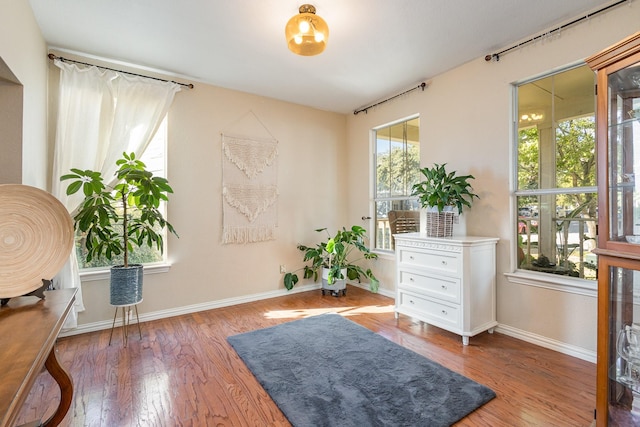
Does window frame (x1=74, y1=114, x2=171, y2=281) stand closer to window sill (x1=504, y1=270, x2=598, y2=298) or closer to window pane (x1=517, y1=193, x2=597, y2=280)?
window sill (x1=504, y1=270, x2=598, y2=298)

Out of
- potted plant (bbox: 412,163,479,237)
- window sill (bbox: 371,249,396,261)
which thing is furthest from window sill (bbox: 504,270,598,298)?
window sill (bbox: 371,249,396,261)

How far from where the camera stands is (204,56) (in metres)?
2.79

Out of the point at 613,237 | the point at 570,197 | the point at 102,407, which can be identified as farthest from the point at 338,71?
the point at 102,407

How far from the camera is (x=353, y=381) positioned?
194 cm

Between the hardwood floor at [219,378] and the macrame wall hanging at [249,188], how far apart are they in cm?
110

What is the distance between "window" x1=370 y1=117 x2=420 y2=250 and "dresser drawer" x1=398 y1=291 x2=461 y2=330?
3.31 feet

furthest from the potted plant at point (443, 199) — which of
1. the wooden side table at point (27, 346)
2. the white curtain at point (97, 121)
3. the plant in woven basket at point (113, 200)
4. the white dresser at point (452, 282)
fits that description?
the white curtain at point (97, 121)

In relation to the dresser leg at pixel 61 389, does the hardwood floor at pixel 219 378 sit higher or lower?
lower

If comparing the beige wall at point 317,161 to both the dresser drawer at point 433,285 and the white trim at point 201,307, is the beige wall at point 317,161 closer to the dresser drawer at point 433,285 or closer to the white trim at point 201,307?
the white trim at point 201,307

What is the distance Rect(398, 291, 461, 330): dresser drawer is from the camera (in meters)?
2.53

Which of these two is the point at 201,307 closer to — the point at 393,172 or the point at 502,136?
the point at 393,172

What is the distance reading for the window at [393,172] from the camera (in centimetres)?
365

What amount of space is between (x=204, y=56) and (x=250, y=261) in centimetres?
227

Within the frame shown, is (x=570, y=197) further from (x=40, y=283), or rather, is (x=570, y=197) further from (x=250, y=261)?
(x=40, y=283)
